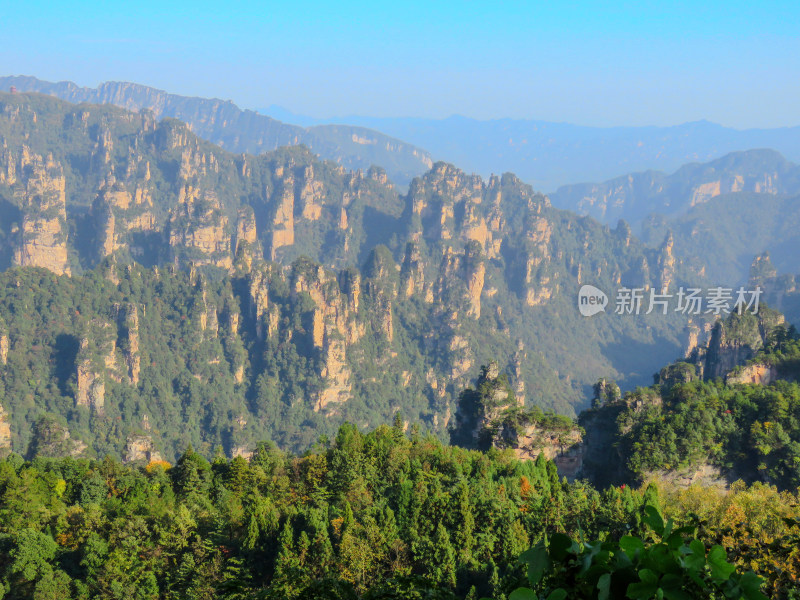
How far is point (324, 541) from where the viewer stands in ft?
76.8

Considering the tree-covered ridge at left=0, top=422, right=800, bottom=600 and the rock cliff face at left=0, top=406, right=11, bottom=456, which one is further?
the rock cliff face at left=0, top=406, right=11, bottom=456

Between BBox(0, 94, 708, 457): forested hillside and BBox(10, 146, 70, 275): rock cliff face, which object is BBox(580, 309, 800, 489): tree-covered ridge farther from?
BBox(10, 146, 70, 275): rock cliff face

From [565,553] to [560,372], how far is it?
133099mm

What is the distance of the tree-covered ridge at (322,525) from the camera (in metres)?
22.9

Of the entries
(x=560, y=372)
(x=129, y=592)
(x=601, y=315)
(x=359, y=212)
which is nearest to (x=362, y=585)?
(x=129, y=592)

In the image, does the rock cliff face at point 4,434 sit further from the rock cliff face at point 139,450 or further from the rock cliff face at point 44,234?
the rock cliff face at point 44,234

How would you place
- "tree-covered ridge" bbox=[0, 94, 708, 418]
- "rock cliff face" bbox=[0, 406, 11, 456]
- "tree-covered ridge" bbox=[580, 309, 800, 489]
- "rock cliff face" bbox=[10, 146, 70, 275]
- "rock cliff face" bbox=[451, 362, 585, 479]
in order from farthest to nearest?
"rock cliff face" bbox=[10, 146, 70, 275] → "tree-covered ridge" bbox=[0, 94, 708, 418] → "rock cliff face" bbox=[0, 406, 11, 456] → "rock cliff face" bbox=[451, 362, 585, 479] → "tree-covered ridge" bbox=[580, 309, 800, 489]

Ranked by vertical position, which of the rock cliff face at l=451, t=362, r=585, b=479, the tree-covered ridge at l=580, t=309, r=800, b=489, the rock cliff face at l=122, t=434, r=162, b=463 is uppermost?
the tree-covered ridge at l=580, t=309, r=800, b=489

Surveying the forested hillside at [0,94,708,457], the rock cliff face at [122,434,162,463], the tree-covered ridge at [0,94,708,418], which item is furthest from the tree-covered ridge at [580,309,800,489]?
the tree-covered ridge at [0,94,708,418]

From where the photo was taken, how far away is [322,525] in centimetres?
2406

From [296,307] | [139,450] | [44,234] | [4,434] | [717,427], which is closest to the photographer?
[717,427]

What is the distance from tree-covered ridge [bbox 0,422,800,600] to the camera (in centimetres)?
2292

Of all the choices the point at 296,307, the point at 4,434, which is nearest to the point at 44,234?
the point at 296,307

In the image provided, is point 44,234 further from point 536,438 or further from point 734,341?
point 734,341
